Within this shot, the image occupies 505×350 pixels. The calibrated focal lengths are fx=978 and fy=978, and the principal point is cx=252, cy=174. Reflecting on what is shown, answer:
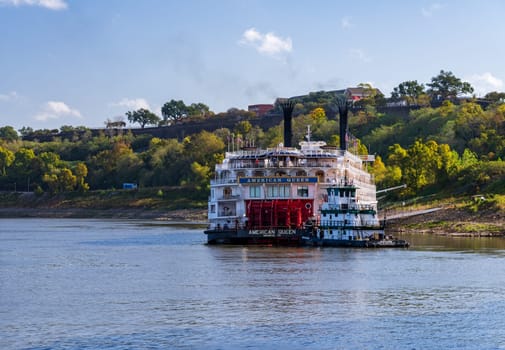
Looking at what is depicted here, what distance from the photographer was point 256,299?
167 feet

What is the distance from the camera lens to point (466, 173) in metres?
129

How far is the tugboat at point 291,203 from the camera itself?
3211 inches

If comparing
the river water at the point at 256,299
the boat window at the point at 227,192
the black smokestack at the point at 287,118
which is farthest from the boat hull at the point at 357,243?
the black smokestack at the point at 287,118

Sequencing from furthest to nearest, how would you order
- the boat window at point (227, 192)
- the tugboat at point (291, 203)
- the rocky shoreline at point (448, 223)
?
the rocky shoreline at point (448, 223) < the boat window at point (227, 192) < the tugboat at point (291, 203)

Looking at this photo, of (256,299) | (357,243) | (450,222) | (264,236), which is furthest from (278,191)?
(256,299)

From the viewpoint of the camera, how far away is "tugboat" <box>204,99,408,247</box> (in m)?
81.6

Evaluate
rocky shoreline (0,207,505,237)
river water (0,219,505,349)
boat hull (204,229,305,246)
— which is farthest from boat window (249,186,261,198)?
rocky shoreline (0,207,505,237)

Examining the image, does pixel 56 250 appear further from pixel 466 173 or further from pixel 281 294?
pixel 466 173

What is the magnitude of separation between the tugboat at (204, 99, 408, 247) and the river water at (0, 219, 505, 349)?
A: 3.13m

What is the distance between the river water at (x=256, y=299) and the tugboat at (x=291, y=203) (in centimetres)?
313

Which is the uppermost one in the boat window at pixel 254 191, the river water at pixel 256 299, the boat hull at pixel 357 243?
the boat window at pixel 254 191

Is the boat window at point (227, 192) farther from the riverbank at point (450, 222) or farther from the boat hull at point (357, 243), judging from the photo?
the riverbank at point (450, 222)

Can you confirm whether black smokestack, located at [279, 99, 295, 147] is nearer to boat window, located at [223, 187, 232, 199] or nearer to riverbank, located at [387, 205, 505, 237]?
boat window, located at [223, 187, 232, 199]

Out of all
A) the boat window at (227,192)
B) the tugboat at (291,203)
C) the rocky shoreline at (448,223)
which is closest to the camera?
the tugboat at (291,203)
